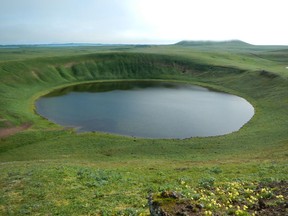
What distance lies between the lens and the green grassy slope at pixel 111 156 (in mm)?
22109

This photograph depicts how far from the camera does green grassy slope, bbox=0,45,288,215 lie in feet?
72.5

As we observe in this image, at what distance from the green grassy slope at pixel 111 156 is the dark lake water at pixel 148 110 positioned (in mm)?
4367

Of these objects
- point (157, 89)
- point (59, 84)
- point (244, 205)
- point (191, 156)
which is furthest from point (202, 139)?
point (59, 84)

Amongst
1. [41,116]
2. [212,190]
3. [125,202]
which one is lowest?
[41,116]

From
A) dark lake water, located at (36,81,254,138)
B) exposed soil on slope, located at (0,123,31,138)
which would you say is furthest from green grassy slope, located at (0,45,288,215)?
dark lake water, located at (36,81,254,138)

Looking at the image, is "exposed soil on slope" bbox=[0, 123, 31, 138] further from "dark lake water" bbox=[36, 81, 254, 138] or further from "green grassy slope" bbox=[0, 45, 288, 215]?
"dark lake water" bbox=[36, 81, 254, 138]

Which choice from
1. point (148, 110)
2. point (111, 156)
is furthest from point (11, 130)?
point (148, 110)

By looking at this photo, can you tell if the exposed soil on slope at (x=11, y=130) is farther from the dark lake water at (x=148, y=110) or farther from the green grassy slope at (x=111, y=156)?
the dark lake water at (x=148, y=110)

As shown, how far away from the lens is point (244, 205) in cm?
1439

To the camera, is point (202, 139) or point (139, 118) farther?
point (139, 118)

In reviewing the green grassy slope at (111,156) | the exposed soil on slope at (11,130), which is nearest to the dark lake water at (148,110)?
the green grassy slope at (111,156)

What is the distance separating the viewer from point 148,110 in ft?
253

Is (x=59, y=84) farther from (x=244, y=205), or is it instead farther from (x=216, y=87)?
(x=244, y=205)

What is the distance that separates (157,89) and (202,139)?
6097 cm
